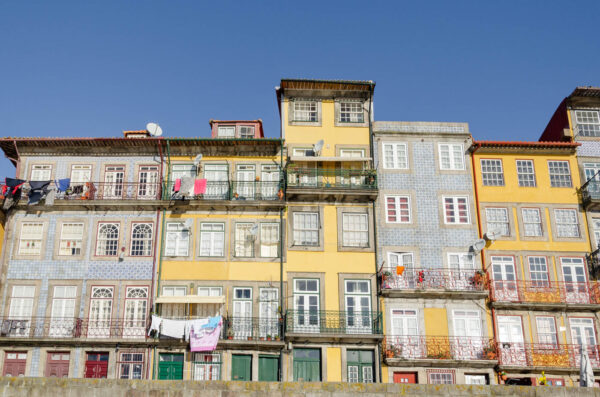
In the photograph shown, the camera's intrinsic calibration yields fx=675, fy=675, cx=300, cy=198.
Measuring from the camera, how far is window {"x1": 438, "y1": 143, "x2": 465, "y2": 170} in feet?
106

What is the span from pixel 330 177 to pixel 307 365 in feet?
28.6

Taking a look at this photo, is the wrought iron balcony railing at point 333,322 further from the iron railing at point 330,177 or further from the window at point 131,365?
the window at point 131,365

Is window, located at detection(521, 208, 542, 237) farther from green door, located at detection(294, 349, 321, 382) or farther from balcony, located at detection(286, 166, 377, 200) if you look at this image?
green door, located at detection(294, 349, 321, 382)

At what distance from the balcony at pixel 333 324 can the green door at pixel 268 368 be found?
1.32 metres

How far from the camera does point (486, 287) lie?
98.2 feet

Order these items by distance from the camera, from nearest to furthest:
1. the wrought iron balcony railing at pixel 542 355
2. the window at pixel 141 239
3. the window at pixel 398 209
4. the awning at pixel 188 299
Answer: the awning at pixel 188 299
the wrought iron balcony railing at pixel 542 355
the window at pixel 141 239
the window at pixel 398 209

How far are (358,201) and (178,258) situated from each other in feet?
28.2

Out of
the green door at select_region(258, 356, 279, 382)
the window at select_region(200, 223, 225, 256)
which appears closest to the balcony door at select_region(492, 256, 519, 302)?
the green door at select_region(258, 356, 279, 382)

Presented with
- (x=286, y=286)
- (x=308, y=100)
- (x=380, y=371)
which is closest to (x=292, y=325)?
(x=286, y=286)

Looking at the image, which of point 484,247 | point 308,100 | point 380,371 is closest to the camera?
point 380,371

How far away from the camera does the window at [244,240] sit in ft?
99.6

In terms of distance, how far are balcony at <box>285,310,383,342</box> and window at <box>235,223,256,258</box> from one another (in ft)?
11.0

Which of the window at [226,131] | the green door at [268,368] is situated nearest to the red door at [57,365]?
the green door at [268,368]

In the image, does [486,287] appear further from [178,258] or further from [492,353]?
[178,258]
